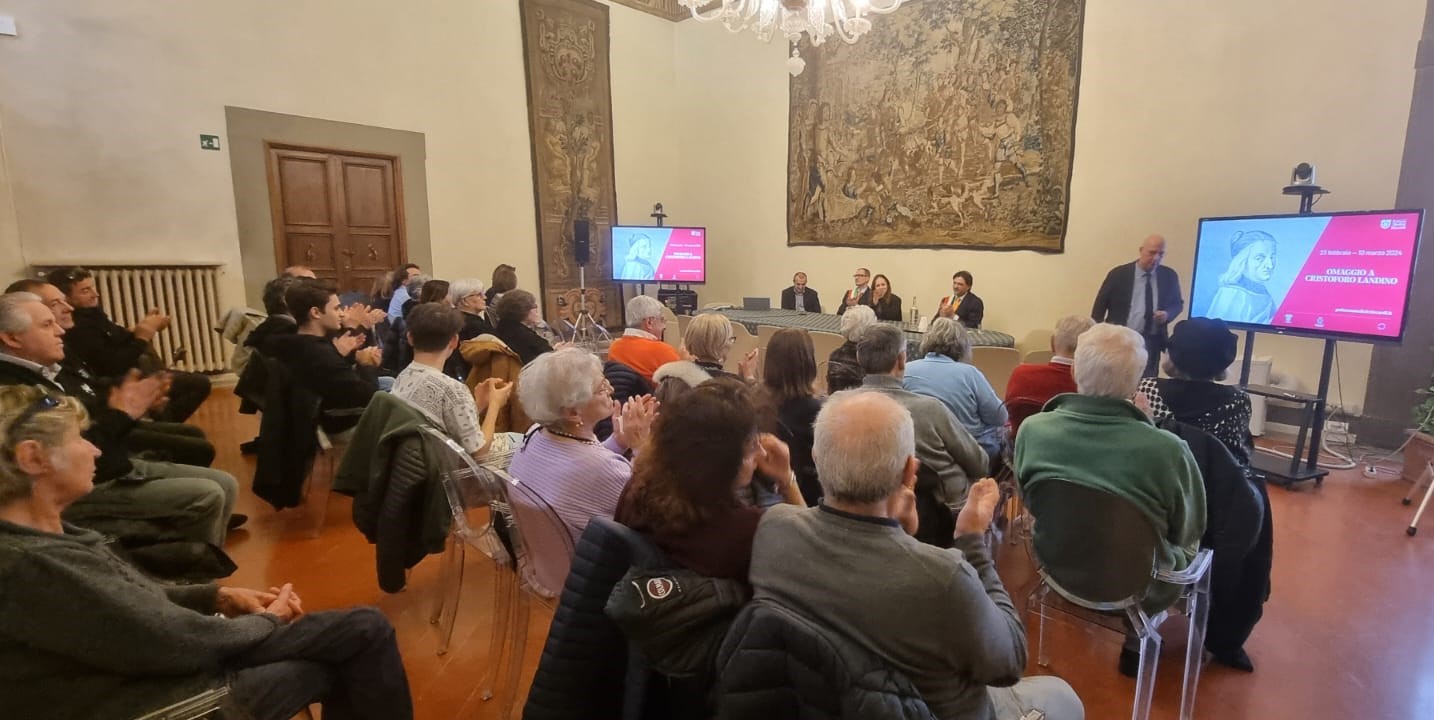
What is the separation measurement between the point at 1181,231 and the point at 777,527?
20.0 feet

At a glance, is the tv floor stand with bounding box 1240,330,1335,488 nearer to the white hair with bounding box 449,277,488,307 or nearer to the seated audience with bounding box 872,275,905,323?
the seated audience with bounding box 872,275,905,323

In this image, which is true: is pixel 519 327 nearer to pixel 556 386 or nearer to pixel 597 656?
pixel 556 386

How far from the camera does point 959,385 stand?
2.72 metres

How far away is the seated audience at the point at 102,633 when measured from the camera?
1.21 m

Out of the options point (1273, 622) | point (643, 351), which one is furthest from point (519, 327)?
point (1273, 622)

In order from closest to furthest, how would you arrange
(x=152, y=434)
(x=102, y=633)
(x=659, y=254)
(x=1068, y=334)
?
(x=102, y=633), (x=1068, y=334), (x=152, y=434), (x=659, y=254)

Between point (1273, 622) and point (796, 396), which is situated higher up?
point (796, 396)

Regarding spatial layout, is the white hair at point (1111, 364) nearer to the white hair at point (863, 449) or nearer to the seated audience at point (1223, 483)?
the seated audience at point (1223, 483)

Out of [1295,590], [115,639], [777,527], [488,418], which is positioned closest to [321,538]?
[488,418]

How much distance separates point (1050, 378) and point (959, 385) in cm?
41

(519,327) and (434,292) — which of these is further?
(434,292)

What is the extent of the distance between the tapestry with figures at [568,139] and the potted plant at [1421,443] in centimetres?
718

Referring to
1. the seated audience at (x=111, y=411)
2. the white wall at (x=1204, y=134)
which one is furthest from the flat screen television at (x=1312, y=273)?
the seated audience at (x=111, y=411)

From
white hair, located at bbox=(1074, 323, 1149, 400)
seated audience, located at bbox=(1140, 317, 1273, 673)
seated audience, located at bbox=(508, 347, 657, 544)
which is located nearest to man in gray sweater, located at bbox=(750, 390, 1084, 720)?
seated audience, located at bbox=(508, 347, 657, 544)
